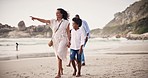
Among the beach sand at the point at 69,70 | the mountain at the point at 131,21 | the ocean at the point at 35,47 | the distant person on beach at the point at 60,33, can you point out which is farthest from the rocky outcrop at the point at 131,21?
the distant person on beach at the point at 60,33

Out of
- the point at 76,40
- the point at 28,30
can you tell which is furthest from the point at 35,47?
the point at 76,40

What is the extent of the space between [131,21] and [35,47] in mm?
2192

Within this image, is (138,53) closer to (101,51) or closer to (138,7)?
(101,51)

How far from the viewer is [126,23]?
417cm

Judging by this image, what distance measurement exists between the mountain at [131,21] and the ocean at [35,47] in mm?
309

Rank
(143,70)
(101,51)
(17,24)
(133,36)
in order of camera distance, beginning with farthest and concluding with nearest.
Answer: (101,51)
(133,36)
(17,24)
(143,70)

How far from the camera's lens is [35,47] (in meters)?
5.46

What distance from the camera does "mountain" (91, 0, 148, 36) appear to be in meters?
3.71

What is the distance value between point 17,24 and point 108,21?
4.38 feet

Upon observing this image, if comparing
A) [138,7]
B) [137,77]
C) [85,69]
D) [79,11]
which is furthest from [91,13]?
[137,77]

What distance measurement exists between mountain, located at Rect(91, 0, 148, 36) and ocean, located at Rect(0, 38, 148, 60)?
31 cm

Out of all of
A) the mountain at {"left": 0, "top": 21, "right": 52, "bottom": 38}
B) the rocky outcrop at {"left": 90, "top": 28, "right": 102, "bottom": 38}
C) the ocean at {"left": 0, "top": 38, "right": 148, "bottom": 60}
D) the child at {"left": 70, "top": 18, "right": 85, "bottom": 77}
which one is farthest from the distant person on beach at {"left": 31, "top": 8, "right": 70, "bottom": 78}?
the ocean at {"left": 0, "top": 38, "right": 148, "bottom": 60}

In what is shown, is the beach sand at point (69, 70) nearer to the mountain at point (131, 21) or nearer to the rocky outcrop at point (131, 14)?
the mountain at point (131, 21)

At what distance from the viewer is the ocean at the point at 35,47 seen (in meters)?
4.43
